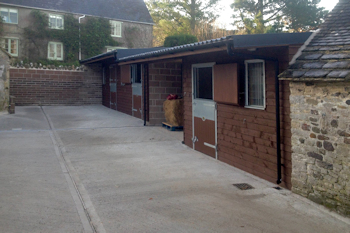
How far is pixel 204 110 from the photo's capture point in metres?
8.55

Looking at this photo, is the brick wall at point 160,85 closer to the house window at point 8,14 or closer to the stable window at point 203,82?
the stable window at point 203,82

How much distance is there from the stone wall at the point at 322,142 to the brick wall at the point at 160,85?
7707 mm

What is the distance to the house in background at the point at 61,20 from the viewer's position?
2636 centimetres

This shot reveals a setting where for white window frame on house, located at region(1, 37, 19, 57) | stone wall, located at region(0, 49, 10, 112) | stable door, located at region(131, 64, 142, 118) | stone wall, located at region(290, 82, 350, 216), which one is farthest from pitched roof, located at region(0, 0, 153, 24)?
stone wall, located at region(290, 82, 350, 216)

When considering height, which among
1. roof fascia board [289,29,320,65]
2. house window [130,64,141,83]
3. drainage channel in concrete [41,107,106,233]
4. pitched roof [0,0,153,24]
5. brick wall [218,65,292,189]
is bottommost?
drainage channel in concrete [41,107,106,233]

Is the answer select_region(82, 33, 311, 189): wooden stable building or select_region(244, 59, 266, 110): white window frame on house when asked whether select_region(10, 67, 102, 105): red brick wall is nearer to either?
select_region(82, 33, 311, 189): wooden stable building

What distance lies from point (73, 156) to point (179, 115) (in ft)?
14.4

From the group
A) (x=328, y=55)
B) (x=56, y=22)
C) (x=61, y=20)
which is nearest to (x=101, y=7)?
(x=61, y=20)

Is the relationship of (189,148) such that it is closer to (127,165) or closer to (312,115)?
(127,165)

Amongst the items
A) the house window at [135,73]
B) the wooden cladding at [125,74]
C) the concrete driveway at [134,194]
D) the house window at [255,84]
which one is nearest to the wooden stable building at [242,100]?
the house window at [255,84]

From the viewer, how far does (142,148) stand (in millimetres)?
9219

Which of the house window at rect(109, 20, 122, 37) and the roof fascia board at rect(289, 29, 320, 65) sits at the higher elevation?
the house window at rect(109, 20, 122, 37)

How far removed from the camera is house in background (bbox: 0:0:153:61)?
86.5 ft

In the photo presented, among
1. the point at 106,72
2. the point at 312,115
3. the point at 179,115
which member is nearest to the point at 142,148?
the point at 179,115
